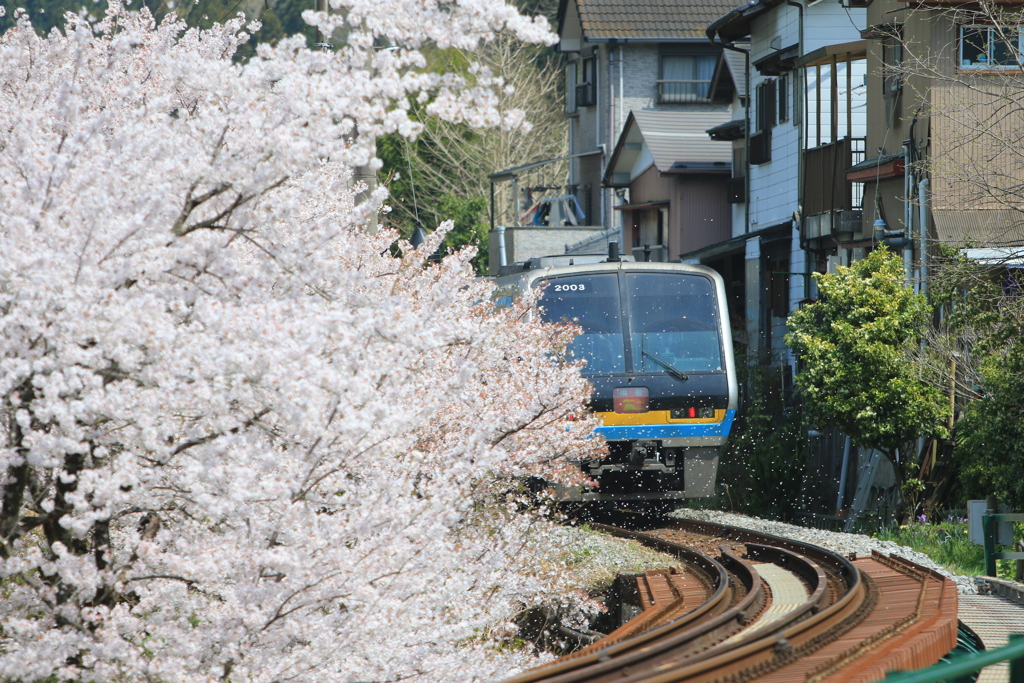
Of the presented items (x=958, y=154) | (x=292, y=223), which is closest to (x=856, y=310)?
(x=958, y=154)

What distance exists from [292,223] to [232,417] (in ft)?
4.69

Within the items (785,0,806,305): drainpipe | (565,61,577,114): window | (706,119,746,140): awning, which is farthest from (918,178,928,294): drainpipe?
(565,61,577,114): window

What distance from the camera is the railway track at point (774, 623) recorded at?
19.3 ft

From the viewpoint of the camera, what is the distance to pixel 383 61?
221 inches

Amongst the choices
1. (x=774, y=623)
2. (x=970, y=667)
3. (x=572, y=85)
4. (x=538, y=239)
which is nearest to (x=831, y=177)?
(x=774, y=623)

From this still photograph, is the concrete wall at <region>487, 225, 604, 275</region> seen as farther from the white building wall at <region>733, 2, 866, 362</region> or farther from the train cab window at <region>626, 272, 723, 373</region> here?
the train cab window at <region>626, 272, 723, 373</region>

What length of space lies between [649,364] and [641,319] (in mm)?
495

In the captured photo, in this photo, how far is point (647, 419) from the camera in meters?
12.0

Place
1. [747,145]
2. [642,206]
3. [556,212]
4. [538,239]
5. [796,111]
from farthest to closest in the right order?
[556,212], [538,239], [642,206], [747,145], [796,111]

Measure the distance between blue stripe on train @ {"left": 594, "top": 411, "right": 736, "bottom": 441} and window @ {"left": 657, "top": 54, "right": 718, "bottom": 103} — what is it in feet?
68.8

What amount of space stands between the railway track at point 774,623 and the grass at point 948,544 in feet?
3.79

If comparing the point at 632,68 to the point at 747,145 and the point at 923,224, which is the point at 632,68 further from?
the point at 923,224

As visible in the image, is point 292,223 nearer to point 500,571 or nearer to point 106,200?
point 106,200

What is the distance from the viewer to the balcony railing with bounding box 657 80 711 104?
31703mm
